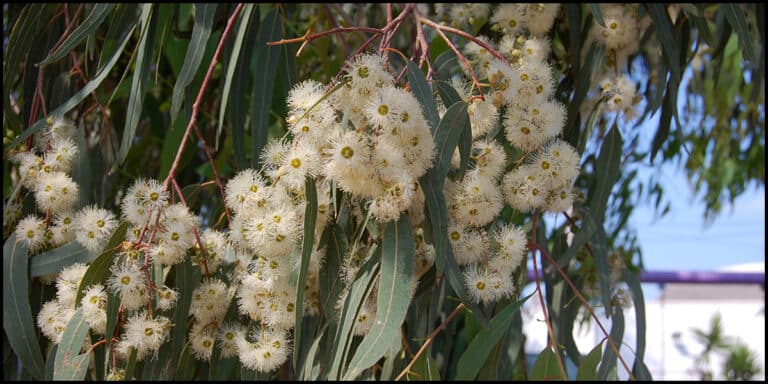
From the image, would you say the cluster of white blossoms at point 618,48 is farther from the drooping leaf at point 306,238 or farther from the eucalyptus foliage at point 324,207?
the drooping leaf at point 306,238

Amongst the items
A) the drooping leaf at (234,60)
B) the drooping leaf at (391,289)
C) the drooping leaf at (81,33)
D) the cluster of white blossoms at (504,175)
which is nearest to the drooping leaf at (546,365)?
the cluster of white blossoms at (504,175)

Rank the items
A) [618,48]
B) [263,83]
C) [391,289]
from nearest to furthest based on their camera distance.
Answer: [391,289], [263,83], [618,48]

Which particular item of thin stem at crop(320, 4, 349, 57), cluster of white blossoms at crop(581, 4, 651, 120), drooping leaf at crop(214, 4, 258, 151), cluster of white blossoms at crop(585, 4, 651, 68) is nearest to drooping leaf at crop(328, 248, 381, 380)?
drooping leaf at crop(214, 4, 258, 151)

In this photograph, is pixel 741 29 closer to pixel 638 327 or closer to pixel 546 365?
pixel 638 327

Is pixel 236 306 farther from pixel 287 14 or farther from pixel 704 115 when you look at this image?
pixel 704 115

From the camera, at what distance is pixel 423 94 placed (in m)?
0.88

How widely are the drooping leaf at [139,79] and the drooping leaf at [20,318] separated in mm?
221

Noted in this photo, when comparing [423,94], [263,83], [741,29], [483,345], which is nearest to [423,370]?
[483,345]

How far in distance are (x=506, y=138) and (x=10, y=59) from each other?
3.13 feet

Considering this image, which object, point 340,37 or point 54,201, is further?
point 340,37

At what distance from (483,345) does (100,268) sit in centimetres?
53

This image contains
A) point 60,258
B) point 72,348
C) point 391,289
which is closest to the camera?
point 391,289

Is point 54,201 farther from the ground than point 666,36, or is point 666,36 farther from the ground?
point 666,36

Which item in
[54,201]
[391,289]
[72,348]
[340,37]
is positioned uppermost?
[340,37]
